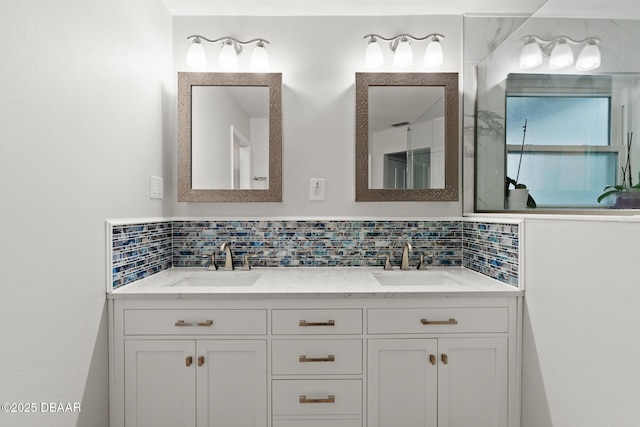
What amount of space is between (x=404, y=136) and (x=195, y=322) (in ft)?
4.76

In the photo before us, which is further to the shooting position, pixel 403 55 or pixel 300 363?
pixel 403 55

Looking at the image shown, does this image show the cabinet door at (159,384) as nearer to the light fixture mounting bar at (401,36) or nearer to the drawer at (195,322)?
the drawer at (195,322)

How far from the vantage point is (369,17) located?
2012 mm

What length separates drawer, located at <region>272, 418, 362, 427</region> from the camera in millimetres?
1461

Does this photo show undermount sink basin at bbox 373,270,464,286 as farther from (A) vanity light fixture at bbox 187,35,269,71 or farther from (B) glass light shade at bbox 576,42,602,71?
(A) vanity light fixture at bbox 187,35,269,71

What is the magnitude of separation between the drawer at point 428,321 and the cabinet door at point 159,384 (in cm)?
82

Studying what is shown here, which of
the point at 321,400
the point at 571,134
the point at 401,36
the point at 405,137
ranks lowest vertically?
the point at 321,400

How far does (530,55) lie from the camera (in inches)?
60.6

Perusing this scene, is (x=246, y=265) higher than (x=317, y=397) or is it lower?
higher

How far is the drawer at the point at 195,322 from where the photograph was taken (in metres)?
1.46

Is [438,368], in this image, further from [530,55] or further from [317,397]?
[530,55]

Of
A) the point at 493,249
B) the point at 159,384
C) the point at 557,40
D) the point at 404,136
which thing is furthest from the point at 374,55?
the point at 159,384

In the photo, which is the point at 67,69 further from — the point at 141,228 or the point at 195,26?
the point at 195,26

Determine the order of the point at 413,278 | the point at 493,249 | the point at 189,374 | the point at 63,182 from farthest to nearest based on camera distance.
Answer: the point at 413,278, the point at 493,249, the point at 189,374, the point at 63,182
